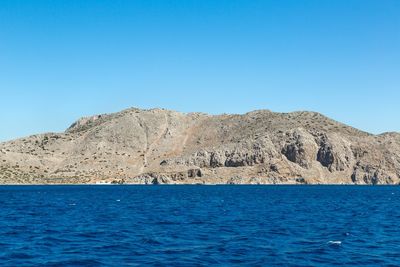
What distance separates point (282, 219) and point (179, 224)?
16.3m

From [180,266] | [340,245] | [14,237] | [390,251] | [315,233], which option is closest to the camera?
[180,266]

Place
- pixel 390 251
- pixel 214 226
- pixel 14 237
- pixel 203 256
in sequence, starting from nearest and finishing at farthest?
1. pixel 203 256
2. pixel 390 251
3. pixel 14 237
4. pixel 214 226

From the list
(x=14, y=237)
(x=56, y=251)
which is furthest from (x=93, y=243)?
(x=14, y=237)

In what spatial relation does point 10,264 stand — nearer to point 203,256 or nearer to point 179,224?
point 203,256

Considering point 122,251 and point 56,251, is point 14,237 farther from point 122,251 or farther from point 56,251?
point 122,251

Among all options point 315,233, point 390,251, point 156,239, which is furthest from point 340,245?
point 156,239

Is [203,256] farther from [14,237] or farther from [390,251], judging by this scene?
[14,237]

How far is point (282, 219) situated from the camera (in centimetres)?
7156

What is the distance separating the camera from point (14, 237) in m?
50.4

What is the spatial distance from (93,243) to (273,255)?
16.6 metres

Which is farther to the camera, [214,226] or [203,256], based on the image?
[214,226]

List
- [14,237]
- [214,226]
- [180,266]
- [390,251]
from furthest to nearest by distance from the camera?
[214,226] → [14,237] → [390,251] → [180,266]

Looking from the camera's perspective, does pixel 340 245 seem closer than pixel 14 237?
Yes

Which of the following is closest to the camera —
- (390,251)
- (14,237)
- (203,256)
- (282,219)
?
(203,256)
